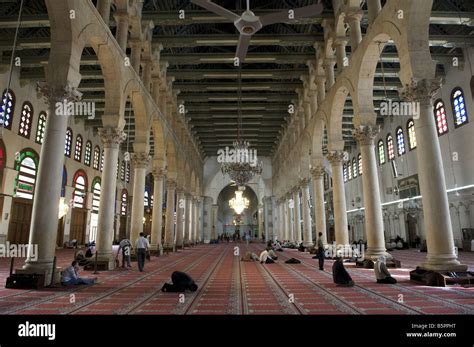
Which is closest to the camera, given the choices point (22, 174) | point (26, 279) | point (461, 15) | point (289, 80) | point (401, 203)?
point (26, 279)

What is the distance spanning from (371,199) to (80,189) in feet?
54.0

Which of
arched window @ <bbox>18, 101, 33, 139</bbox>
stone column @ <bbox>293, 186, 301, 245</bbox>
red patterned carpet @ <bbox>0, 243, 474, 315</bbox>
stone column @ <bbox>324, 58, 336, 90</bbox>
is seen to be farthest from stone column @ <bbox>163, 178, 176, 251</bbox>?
red patterned carpet @ <bbox>0, 243, 474, 315</bbox>

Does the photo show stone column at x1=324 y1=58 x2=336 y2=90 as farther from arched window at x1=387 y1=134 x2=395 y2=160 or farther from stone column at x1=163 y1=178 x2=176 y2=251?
stone column at x1=163 y1=178 x2=176 y2=251

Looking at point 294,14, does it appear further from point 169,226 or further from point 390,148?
point 390,148

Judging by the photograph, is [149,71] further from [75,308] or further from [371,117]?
[75,308]

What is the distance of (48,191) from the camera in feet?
17.9

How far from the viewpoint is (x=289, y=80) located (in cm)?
1628

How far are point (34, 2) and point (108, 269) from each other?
8881 mm

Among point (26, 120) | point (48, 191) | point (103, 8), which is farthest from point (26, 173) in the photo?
point (48, 191)

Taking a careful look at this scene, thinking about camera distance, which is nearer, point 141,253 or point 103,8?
point 141,253

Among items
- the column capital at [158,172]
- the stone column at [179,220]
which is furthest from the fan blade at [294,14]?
the stone column at [179,220]

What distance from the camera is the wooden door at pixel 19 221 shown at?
1355cm
